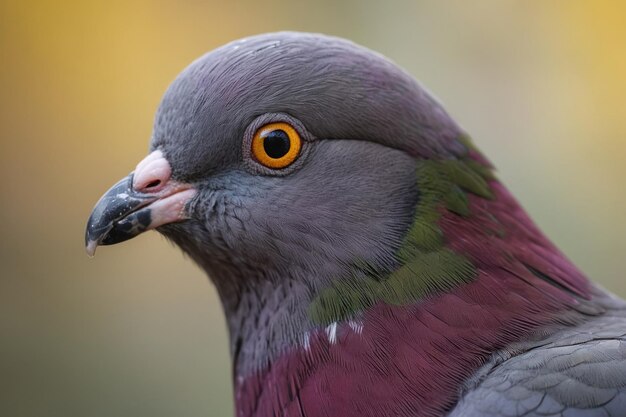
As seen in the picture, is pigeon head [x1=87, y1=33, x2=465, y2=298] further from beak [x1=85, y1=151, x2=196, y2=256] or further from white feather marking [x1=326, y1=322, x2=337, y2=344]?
white feather marking [x1=326, y1=322, x2=337, y2=344]

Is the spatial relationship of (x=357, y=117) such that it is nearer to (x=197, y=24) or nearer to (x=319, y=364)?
(x=319, y=364)

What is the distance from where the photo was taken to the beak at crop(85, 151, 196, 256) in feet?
11.7

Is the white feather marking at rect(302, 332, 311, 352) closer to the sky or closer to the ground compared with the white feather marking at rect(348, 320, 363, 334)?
closer to the ground

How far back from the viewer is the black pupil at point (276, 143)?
3.53 m

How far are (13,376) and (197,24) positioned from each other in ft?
14.3

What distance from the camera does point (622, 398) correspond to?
9.22 ft

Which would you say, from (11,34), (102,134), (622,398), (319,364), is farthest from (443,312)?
(11,34)

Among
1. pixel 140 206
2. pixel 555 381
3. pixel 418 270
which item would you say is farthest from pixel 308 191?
pixel 555 381

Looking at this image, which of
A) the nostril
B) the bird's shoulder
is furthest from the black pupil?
the bird's shoulder

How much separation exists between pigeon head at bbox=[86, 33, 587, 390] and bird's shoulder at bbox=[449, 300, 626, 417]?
465mm

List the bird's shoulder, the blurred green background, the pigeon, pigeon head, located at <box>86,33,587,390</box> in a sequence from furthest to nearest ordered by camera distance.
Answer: the blurred green background
pigeon head, located at <box>86,33,587,390</box>
the pigeon
the bird's shoulder

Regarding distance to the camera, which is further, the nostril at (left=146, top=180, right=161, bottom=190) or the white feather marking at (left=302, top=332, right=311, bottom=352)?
the nostril at (left=146, top=180, right=161, bottom=190)

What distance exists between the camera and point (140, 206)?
3586mm

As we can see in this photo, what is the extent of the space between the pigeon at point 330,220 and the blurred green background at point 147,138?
173 inches
